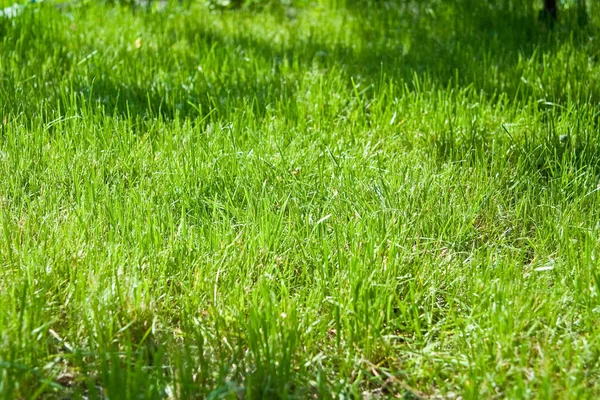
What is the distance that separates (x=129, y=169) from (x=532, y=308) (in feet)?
4.82

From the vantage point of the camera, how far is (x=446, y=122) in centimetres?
337

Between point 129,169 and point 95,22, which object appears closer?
point 129,169

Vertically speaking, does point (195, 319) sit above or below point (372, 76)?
below

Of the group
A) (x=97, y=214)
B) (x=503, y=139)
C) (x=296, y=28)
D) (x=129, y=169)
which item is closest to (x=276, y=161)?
(x=129, y=169)

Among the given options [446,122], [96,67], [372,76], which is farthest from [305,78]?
[96,67]

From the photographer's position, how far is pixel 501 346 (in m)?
1.99

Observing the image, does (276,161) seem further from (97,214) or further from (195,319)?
(195,319)

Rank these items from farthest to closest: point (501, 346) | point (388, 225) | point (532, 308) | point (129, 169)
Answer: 1. point (129, 169)
2. point (388, 225)
3. point (532, 308)
4. point (501, 346)

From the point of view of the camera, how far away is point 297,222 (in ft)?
8.34

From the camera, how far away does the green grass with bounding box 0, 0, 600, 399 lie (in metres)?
1.96

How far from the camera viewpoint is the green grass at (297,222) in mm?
1964

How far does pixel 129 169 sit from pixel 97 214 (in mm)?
351

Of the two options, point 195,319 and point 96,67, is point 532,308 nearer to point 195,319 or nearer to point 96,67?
point 195,319

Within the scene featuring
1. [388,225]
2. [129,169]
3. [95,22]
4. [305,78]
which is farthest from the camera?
[95,22]
